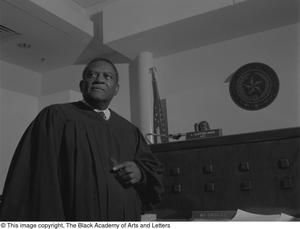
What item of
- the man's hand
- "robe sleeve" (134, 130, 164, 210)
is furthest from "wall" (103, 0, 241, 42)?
the man's hand

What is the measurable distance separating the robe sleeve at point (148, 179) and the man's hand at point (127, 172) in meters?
0.06

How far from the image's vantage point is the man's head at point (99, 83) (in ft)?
4.77

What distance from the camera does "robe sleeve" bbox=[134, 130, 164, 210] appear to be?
1.43 metres

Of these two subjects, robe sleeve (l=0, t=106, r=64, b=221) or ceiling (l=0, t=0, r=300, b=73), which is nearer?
robe sleeve (l=0, t=106, r=64, b=221)

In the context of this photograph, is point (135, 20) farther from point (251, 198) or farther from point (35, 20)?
point (251, 198)

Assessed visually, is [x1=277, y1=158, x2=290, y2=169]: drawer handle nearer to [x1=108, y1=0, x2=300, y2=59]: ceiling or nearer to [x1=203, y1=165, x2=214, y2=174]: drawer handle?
[x1=203, y1=165, x2=214, y2=174]: drawer handle

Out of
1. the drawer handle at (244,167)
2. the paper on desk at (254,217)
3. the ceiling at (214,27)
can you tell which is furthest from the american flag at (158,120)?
the paper on desk at (254,217)

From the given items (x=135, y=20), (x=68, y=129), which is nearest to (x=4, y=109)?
(x=135, y=20)

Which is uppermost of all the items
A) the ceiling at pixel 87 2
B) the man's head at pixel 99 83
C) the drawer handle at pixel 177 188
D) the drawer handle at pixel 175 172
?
the ceiling at pixel 87 2

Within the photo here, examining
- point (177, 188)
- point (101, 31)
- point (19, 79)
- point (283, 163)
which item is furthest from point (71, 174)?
point (19, 79)

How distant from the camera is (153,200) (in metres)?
1.50

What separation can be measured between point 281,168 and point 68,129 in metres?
1.19

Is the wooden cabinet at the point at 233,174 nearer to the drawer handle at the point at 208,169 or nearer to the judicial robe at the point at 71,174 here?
the drawer handle at the point at 208,169

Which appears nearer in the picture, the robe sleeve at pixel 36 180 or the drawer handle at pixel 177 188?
the robe sleeve at pixel 36 180
